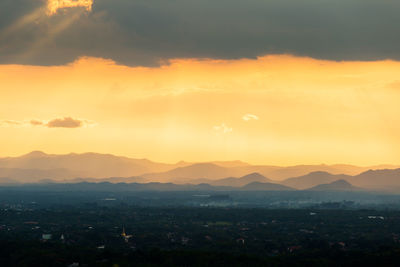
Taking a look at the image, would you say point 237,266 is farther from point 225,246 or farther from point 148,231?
point 148,231

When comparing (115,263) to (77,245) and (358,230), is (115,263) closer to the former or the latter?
(77,245)

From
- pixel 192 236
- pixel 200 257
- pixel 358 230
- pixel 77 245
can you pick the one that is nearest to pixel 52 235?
pixel 77 245

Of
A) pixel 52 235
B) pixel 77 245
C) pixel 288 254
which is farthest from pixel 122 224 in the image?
pixel 288 254

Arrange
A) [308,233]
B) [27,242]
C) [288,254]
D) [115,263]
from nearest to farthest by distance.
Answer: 1. [115,263]
2. [288,254]
3. [27,242]
4. [308,233]

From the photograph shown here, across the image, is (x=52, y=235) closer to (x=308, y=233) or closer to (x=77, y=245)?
Result: (x=77, y=245)

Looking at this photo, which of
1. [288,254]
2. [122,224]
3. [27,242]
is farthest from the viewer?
[122,224]

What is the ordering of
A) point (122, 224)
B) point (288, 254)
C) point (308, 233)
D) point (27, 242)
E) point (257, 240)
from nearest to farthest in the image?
point (288, 254)
point (27, 242)
point (257, 240)
point (308, 233)
point (122, 224)

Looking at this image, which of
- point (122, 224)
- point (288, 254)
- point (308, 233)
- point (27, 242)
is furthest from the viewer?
point (122, 224)

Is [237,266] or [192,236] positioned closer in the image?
[237,266]

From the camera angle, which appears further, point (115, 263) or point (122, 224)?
point (122, 224)
